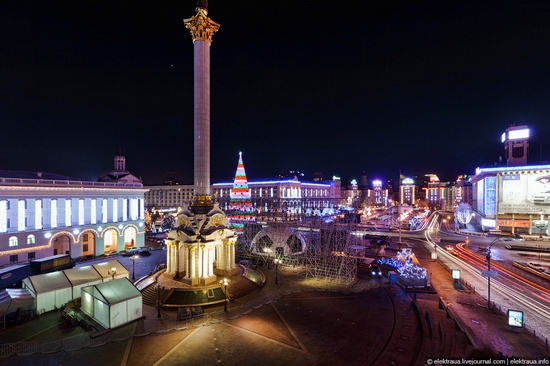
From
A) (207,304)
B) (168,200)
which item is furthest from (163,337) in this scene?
(168,200)

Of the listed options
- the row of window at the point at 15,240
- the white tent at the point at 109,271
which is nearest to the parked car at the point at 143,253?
the row of window at the point at 15,240

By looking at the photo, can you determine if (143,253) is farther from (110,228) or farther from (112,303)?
(112,303)

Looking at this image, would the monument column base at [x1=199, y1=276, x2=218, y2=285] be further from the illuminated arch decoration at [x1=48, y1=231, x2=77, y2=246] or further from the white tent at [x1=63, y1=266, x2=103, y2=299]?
the illuminated arch decoration at [x1=48, y1=231, x2=77, y2=246]

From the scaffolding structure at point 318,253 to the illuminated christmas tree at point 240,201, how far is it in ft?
25.6

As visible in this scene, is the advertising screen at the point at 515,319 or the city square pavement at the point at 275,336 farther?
the advertising screen at the point at 515,319

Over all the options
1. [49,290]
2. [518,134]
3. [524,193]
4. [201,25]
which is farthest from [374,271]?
A: [518,134]

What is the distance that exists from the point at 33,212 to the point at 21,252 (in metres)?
5.24

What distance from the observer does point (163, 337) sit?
1756 centimetres

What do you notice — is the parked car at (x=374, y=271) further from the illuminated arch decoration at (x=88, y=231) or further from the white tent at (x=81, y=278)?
the illuminated arch decoration at (x=88, y=231)

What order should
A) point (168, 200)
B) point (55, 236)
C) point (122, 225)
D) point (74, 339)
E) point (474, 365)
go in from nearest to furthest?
point (474, 365), point (74, 339), point (55, 236), point (122, 225), point (168, 200)

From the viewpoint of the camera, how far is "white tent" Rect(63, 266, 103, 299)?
23422 millimetres

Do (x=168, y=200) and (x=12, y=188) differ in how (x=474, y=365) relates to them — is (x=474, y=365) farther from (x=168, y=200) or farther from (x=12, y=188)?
(x=168, y=200)

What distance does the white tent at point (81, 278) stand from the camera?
76.8ft

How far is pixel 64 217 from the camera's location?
39.7 metres
